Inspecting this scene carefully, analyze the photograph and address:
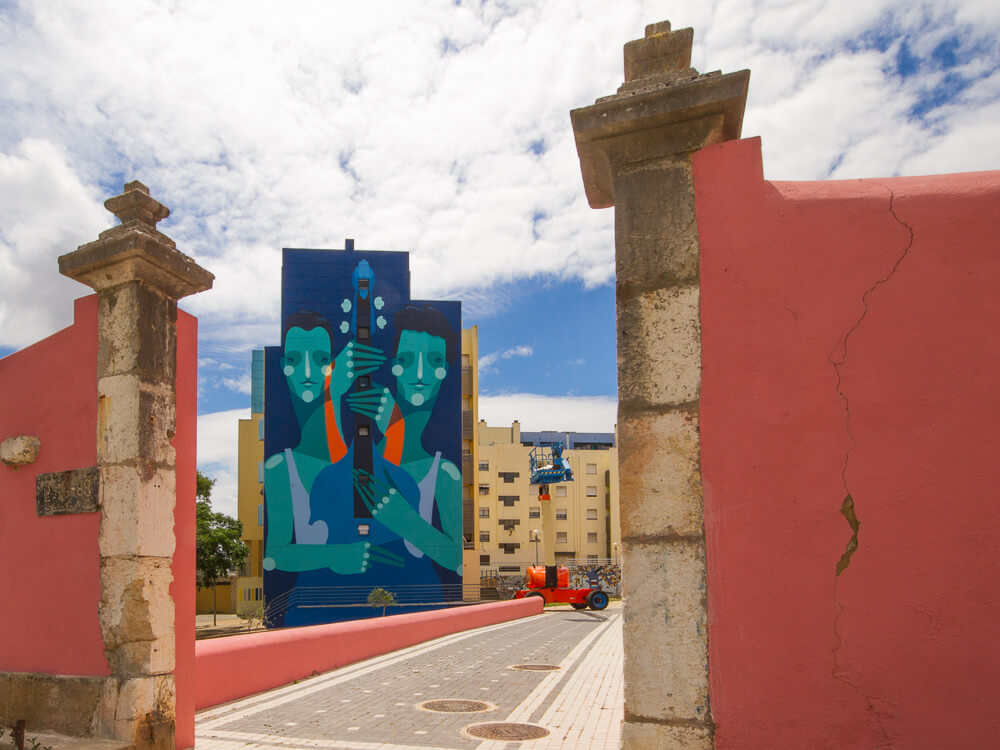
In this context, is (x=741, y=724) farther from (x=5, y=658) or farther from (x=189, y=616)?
(x=5, y=658)

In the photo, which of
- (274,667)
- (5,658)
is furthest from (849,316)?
(274,667)

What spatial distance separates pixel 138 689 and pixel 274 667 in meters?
4.22

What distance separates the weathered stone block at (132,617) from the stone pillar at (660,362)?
3.60 m

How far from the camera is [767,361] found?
3611 mm

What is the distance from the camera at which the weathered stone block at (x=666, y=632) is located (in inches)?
139

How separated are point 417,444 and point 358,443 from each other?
259 centimetres

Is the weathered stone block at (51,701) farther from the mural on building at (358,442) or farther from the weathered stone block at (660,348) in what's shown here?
the mural on building at (358,442)

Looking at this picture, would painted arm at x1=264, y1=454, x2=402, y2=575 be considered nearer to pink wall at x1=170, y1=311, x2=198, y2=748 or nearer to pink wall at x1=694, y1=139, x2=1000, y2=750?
pink wall at x1=170, y1=311, x2=198, y2=748

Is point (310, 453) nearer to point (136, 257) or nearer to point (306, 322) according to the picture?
point (306, 322)

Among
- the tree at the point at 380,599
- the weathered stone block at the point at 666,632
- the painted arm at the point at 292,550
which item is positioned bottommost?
the tree at the point at 380,599

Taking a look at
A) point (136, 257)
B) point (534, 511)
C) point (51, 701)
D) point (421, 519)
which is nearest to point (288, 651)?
point (51, 701)

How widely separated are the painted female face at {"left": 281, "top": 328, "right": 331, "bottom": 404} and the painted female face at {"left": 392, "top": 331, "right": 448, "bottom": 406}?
126 inches

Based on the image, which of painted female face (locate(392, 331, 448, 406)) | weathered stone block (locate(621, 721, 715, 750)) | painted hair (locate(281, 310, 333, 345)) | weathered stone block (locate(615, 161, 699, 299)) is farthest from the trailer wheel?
weathered stone block (locate(615, 161, 699, 299))

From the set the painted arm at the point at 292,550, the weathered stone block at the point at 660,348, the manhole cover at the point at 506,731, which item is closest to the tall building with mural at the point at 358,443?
the painted arm at the point at 292,550
